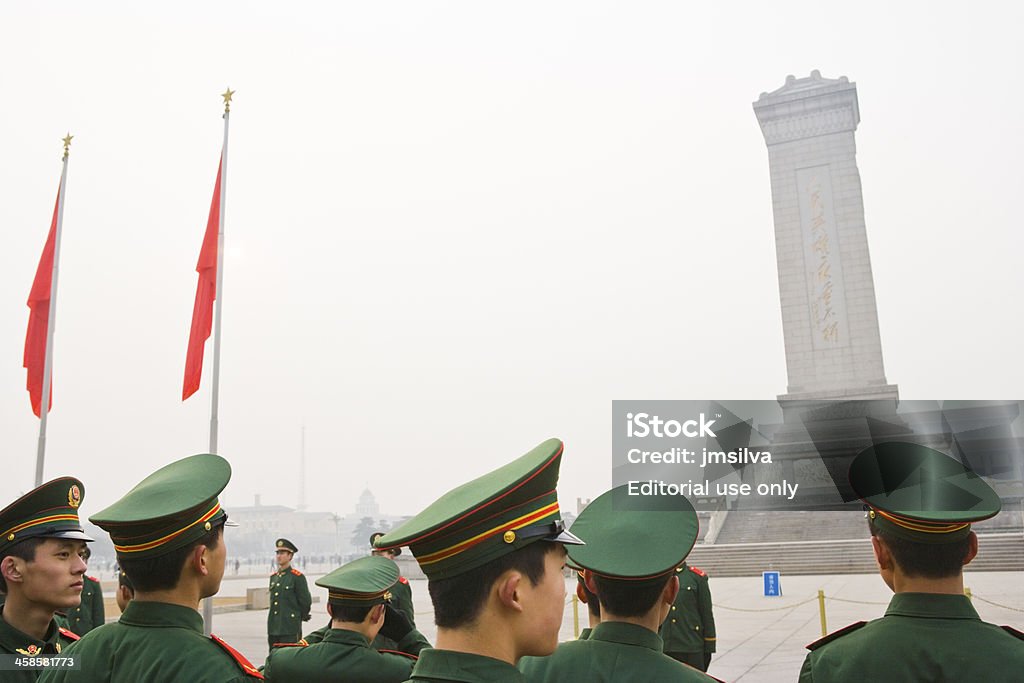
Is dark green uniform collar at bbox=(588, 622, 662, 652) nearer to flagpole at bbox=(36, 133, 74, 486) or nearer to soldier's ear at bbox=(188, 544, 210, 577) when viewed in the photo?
soldier's ear at bbox=(188, 544, 210, 577)

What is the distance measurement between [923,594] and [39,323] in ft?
40.1

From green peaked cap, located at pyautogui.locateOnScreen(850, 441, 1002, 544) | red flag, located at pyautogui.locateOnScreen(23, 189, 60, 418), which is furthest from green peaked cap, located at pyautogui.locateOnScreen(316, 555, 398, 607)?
red flag, located at pyautogui.locateOnScreen(23, 189, 60, 418)

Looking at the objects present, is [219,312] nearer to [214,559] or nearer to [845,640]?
[214,559]

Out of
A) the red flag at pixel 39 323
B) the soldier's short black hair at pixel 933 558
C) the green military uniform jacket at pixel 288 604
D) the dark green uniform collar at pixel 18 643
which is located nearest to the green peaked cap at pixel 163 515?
the dark green uniform collar at pixel 18 643

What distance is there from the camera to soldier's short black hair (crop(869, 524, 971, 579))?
2.27 m

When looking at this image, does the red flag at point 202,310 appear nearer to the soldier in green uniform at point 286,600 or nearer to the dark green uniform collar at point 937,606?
the soldier in green uniform at point 286,600

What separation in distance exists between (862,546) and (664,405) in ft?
37.3

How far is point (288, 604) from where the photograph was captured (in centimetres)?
948

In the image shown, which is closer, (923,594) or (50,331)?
(923,594)

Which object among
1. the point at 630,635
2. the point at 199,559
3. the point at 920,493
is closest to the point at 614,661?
the point at 630,635

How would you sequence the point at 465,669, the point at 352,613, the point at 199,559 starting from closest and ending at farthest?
the point at 465,669 < the point at 199,559 < the point at 352,613

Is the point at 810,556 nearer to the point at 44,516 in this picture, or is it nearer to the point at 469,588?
the point at 44,516

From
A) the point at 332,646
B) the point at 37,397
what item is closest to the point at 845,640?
the point at 332,646

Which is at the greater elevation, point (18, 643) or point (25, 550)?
point (25, 550)
